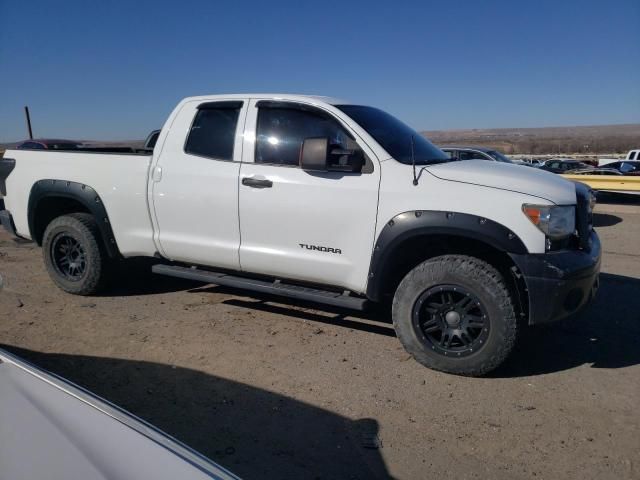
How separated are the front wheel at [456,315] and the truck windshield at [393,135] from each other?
92cm

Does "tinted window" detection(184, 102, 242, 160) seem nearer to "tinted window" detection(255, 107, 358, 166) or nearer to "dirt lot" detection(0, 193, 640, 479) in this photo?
"tinted window" detection(255, 107, 358, 166)

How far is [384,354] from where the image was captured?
4285 mm

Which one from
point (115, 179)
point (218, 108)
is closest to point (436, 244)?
point (218, 108)

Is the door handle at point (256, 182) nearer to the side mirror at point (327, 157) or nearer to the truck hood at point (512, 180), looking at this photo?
the side mirror at point (327, 157)

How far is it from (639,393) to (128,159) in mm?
4674

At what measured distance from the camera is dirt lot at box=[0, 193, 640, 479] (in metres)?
2.91

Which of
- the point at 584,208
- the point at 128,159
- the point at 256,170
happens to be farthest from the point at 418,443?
the point at 128,159

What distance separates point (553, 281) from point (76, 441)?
9.73 feet

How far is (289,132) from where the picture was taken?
448 centimetres

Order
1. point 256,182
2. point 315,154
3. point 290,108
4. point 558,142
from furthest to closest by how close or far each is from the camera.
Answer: point 558,142 < point 290,108 < point 256,182 < point 315,154

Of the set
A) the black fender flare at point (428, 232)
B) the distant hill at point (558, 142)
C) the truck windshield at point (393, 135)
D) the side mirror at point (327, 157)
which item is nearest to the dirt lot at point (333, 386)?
the black fender flare at point (428, 232)

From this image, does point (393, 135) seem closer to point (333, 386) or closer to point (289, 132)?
point (289, 132)

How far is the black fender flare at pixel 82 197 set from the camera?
5.26 metres

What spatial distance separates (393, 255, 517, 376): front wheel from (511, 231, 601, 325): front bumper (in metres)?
0.17
